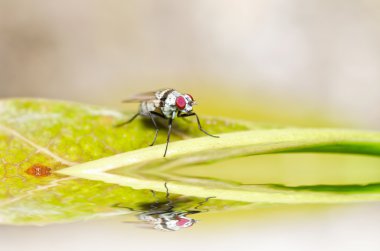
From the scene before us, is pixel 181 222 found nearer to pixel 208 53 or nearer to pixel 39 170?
pixel 39 170

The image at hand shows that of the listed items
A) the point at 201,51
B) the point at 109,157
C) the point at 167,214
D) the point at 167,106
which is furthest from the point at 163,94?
the point at 201,51

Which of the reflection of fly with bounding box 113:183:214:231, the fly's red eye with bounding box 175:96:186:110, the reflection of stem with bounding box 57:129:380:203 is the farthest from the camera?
the fly's red eye with bounding box 175:96:186:110

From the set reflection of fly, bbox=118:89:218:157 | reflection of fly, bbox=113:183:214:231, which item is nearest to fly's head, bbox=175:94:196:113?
reflection of fly, bbox=118:89:218:157

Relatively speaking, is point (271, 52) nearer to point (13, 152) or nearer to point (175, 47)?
point (175, 47)

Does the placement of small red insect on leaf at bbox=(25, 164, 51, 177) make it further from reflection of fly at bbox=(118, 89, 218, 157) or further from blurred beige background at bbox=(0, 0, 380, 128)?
blurred beige background at bbox=(0, 0, 380, 128)

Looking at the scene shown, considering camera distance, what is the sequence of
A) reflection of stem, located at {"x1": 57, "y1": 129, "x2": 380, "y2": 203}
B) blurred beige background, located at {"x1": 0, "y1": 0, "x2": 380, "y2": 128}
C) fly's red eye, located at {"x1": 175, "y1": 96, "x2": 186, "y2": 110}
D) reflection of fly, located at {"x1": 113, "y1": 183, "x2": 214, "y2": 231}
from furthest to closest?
blurred beige background, located at {"x1": 0, "y1": 0, "x2": 380, "y2": 128} < fly's red eye, located at {"x1": 175, "y1": 96, "x2": 186, "y2": 110} < reflection of stem, located at {"x1": 57, "y1": 129, "x2": 380, "y2": 203} < reflection of fly, located at {"x1": 113, "y1": 183, "x2": 214, "y2": 231}

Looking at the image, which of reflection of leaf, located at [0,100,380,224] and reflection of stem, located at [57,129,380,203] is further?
reflection of stem, located at [57,129,380,203]

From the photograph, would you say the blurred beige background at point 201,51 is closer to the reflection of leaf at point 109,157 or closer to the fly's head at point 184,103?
the fly's head at point 184,103

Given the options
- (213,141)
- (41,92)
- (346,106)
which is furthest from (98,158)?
(41,92)
